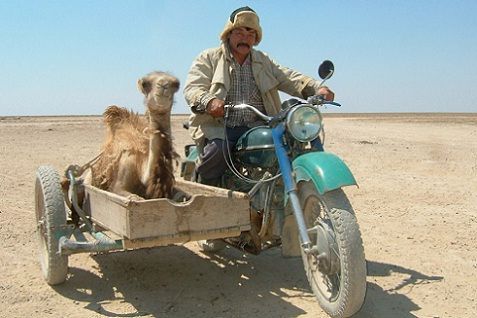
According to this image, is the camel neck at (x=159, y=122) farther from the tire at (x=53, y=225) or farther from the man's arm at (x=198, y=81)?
the tire at (x=53, y=225)

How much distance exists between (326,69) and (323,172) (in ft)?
3.23

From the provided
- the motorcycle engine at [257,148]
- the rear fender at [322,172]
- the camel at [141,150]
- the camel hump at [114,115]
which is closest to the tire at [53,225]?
the camel at [141,150]

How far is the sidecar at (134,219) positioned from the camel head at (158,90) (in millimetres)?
661

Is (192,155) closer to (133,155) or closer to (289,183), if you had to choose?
(133,155)

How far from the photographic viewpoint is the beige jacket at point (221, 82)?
4613 mm

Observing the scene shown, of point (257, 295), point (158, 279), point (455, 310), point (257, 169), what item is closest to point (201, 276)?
point (158, 279)

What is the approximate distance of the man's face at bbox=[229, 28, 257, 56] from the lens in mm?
4742

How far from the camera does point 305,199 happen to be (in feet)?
12.6

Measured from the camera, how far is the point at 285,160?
3910 mm

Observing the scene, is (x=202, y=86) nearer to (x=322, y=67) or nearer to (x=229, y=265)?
(x=322, y=67)

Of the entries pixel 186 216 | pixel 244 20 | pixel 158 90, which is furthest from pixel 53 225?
pixel 244 20

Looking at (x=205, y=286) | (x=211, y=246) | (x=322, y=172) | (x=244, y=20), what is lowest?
(x=205, y=286)

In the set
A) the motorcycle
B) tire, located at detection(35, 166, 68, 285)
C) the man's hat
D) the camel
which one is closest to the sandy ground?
tire, located at detection(35, 166, 68, 285)

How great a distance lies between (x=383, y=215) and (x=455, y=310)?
9.74 ft
